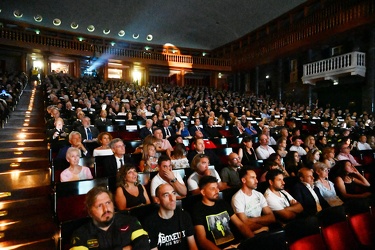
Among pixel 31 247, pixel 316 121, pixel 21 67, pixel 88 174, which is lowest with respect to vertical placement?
pixel 31 247

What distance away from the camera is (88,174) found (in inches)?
93.0

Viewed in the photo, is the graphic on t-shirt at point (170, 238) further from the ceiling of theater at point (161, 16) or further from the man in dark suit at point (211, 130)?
the ceiling of theater at point (161, 16)

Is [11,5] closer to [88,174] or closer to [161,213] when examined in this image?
[88,174]

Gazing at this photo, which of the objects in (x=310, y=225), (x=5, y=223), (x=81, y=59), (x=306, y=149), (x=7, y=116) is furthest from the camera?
(x=81, y=59)

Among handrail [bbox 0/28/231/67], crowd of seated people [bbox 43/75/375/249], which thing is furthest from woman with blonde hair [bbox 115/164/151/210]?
handrail [bbox 0/28/231/67]

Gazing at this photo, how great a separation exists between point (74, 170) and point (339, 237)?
2.15 metres

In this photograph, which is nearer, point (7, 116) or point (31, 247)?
point (31, 247)

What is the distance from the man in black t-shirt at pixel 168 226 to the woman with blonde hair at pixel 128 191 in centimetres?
39

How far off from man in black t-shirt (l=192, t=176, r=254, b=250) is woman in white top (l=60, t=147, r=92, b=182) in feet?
3.82

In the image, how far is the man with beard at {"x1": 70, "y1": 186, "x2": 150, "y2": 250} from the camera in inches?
51.6

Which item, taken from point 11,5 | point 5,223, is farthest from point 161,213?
point 11,5

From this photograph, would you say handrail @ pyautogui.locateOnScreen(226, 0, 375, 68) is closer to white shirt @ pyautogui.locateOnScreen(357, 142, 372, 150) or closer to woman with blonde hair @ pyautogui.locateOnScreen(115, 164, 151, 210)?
white shirt @ pyautogui.locateOnScreen(357, 142, 372, 150)

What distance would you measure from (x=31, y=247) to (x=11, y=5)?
1375 centimetres

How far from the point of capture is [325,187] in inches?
99.9
